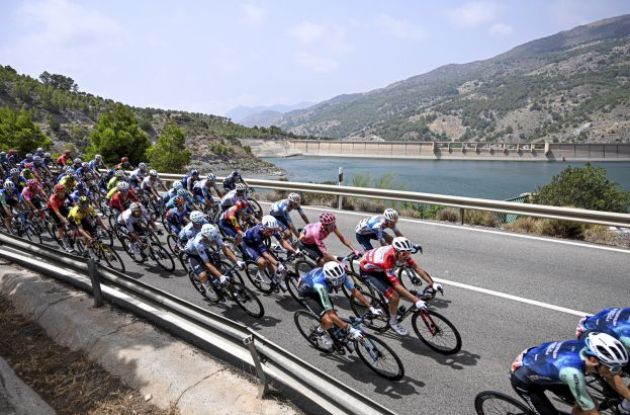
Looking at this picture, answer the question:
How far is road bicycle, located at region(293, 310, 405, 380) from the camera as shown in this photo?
5258 millimetres

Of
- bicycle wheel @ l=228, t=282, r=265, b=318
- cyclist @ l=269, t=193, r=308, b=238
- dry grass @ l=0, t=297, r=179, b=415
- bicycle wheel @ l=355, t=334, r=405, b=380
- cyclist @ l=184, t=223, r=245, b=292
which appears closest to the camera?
dry grass @ l=0, t=297, r=179, b=415

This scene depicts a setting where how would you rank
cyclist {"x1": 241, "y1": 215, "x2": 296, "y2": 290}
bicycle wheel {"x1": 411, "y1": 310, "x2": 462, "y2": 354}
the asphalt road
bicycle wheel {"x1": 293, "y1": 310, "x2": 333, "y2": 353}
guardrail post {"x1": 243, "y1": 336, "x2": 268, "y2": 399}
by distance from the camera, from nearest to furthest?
1. guardrail post {"x1": 243, "y1": 336, "x2": 268, "y2": 399}
2. the asphalt road
3. bicycle wheel {"x1": 411, "y1": 310, "x2": 462, "y2": 354}
4. bicycle wheel {"x1": 293, "y1": 310, "x2": 333, "y2": 353}
5. cyclist {"x1": 241, "y1": 215, "x2": 296, "y2": 290}

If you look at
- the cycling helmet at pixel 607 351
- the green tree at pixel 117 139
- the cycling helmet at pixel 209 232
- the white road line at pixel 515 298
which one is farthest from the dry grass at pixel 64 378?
the green tree at pixel 117 139

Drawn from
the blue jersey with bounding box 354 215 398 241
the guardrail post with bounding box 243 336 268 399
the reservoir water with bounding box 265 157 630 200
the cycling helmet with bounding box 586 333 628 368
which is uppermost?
the blue jersey with bounding box 354 215 398 241

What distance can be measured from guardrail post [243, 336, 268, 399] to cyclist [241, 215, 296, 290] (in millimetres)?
3425

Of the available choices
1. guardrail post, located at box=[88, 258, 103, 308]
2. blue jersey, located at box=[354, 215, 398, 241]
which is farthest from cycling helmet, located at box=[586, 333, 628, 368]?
guardrail post, located at box=[88, 258, 103, 308]

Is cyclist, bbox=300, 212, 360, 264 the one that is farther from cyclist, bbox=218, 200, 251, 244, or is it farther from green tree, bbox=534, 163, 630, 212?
green tree, bbox=534, 163, 630, 212

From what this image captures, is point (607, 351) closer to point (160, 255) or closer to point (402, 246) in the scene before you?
point (402, 246)

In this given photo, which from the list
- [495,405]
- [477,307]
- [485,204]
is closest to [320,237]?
[477,307]

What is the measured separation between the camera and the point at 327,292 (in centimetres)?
564

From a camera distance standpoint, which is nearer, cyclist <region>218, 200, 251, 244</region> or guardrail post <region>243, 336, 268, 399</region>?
guardrail post <region>243, 336, 268, 399</region>

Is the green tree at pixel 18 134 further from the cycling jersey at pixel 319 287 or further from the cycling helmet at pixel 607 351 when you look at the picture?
the cycling helmet at pixel 607 351

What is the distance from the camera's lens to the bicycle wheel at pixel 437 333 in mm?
5719

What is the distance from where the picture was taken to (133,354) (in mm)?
5223
